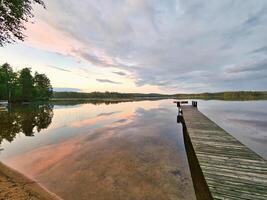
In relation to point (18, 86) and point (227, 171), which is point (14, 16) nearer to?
point (227, 171)

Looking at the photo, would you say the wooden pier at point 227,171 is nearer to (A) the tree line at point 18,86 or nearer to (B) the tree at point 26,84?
(A) the tree line at point 18,86

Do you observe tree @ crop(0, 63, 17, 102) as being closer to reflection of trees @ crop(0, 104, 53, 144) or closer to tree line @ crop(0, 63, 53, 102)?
tree line @ crop(0, 63, 53, 102)

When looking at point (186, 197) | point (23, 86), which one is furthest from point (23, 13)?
point (23, 86)

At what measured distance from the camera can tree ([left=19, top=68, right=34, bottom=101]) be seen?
5872 cm

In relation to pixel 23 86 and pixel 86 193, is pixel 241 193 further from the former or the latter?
pixel 23 86

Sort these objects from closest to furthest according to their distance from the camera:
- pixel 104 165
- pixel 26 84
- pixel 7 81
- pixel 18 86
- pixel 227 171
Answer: pixel 227 171
pixel 104 165
pixel 7 81
pixel 18 86
pixel 26 84

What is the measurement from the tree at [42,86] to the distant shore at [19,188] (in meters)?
69.0

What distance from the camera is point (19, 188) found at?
540 centimetres

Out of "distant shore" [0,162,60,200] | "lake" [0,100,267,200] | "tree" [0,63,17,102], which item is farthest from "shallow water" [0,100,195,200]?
"tree" [0,63,17,102]

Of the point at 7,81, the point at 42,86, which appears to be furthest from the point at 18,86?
the point at 42,86

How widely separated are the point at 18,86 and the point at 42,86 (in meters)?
15.7

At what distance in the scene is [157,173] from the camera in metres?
7.43

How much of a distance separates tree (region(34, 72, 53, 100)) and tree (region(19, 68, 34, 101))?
16.7 feet

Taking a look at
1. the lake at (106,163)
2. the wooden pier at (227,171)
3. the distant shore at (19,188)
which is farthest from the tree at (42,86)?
the wooden pier at (227,171)
